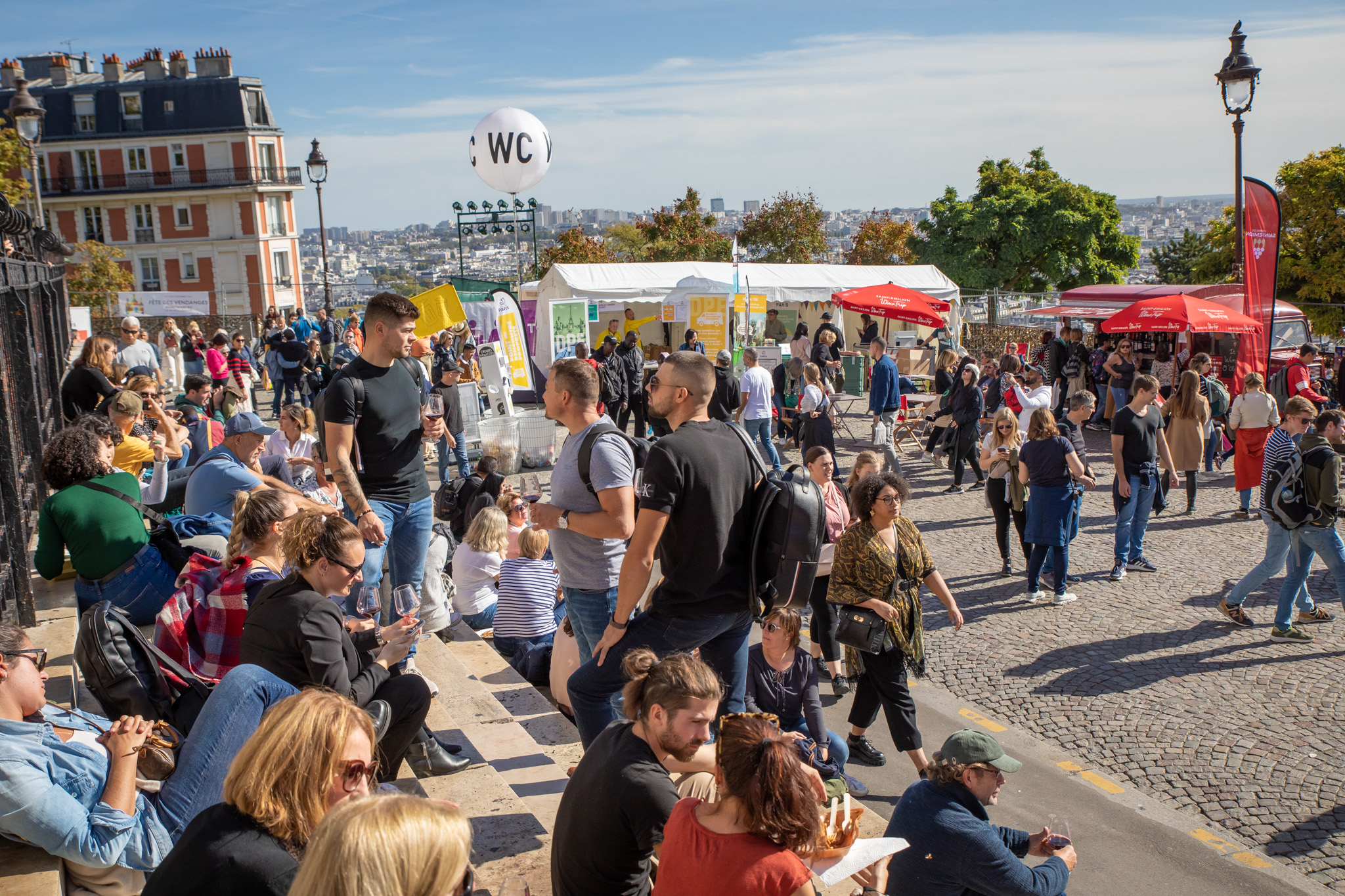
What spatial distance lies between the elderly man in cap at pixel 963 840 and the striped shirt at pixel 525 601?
3037mm

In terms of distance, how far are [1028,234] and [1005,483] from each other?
31206 millimetres

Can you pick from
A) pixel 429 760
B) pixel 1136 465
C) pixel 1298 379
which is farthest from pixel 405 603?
pixel 1298 379

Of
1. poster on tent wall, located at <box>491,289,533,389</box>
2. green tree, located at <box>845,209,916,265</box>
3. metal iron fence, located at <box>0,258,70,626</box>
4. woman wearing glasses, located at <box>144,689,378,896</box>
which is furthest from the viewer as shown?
green tree, located at <box>845,209,916,265</box>

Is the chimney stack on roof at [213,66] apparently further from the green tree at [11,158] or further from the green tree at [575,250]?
the green tree at [11,158]

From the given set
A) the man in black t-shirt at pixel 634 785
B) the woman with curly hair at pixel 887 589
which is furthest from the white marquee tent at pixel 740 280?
the man in black t-shirt at pixel 634 785

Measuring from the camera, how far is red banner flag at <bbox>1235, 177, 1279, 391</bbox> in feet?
41.7

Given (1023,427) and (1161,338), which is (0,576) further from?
(1161,338)

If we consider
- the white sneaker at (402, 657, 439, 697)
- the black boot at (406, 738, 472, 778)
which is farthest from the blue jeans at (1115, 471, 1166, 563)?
the black boot at (406, 738, 472, 778)

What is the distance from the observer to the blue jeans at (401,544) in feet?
15.5

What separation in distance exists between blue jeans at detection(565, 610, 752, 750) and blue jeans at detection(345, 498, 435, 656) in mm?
1335

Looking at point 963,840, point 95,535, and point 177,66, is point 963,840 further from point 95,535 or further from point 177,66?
A: point 177,66

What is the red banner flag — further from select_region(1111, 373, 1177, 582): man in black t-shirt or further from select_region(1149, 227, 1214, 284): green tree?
select_region(1149, 227, 1214, 284): green tree

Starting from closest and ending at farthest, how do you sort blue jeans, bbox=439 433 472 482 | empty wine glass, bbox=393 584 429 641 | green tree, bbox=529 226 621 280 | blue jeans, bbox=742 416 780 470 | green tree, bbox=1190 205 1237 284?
empty wine glass, bbox=393 584 429 641 → blue jeans, bbox=439 433 472 482 → blue jeans, bbox=742 416 780 470 → green tree, bbox=1190 205 1237 284 → green tree, bbox=529 226 621 280

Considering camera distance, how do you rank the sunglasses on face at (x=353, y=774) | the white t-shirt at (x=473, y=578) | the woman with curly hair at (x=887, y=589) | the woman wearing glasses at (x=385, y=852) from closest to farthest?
the woman wearing glasses at (x=385, y=852) < the sunglasses on face at (x=353, y=774) < the woman with curly hair at (x=887, y=589) < the white t-shirt at (x=473, y=578)
